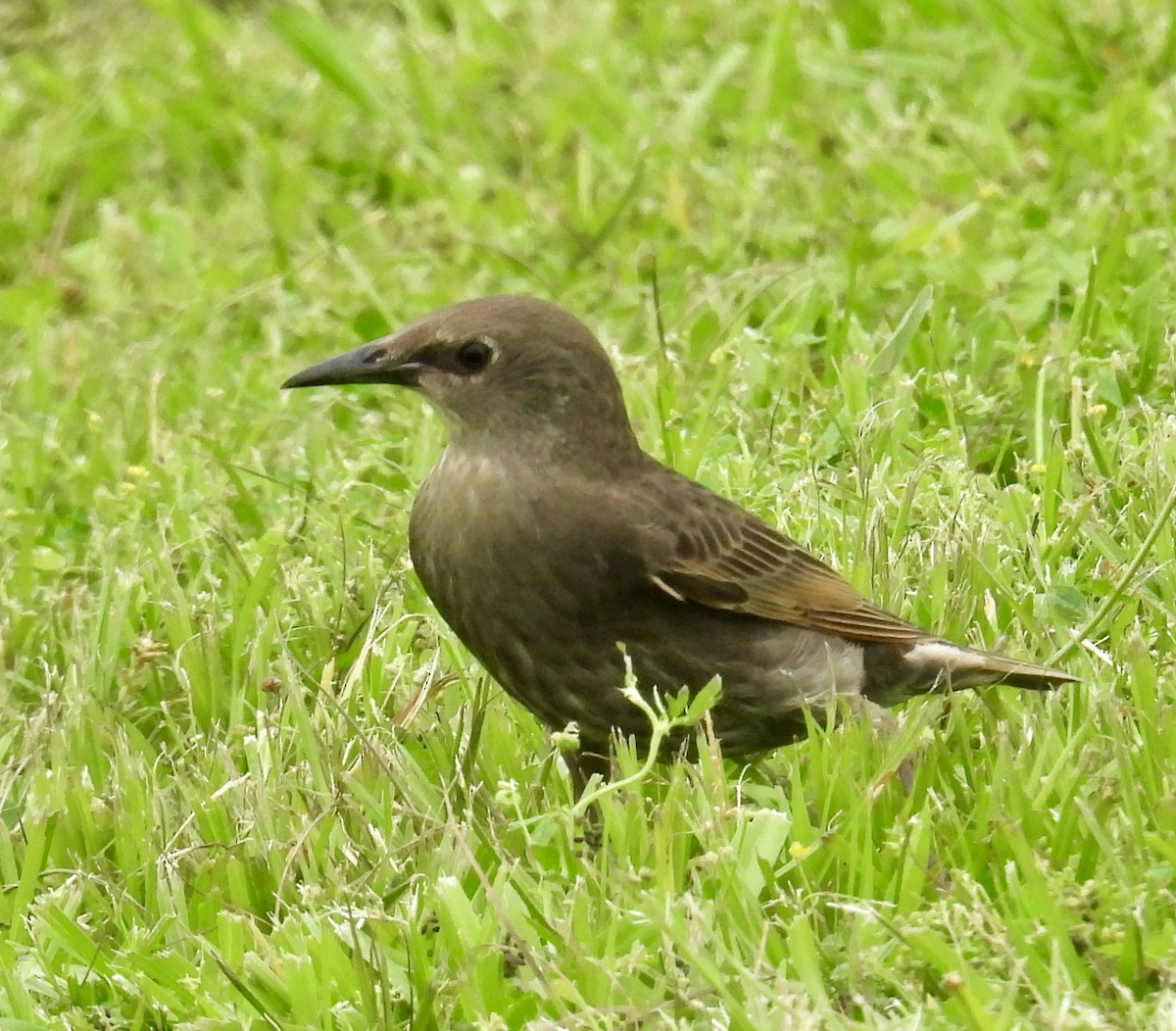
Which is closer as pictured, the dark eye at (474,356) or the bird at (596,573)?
the bird at (596,573)

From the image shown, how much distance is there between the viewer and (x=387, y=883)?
13.9ft

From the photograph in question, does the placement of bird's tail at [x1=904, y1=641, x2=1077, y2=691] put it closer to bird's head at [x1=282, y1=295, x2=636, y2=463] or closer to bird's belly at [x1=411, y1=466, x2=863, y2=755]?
bird's belly at [x1=411, y1=466, x2=863, y2=755]

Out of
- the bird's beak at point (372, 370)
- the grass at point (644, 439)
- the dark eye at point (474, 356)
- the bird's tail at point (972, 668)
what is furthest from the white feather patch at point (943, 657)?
the bird's beak at point (372, 370)

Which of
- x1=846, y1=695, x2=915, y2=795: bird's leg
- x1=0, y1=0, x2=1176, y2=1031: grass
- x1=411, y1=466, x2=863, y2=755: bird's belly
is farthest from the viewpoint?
x1=846, y1=695, x2=915, y2=795: bird's leg

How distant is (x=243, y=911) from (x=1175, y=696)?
1.81 m

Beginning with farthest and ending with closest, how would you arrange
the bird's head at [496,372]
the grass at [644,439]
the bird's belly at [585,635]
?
the bird's head at [496,372], the bird's belly at [585,635], the grass at [644,439]

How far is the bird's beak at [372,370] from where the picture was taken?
194 inches

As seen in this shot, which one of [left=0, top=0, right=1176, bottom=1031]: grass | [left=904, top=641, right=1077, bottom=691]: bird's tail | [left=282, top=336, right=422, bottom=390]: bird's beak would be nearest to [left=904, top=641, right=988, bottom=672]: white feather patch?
[left=904, top=641, right=1077, bottom=691]: bird's tail

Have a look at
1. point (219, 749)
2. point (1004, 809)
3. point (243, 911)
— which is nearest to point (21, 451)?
point (219, 749)

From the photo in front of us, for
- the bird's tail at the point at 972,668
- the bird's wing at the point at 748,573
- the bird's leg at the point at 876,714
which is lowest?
the bird's leg at the point at 876,714

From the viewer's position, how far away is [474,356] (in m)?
4.93

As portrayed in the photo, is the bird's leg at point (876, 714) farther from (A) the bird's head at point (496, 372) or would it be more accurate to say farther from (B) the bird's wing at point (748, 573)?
(A) the bird's head at point (496, 372)

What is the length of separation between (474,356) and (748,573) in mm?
728

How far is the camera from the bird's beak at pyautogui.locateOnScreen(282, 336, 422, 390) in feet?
16.2
